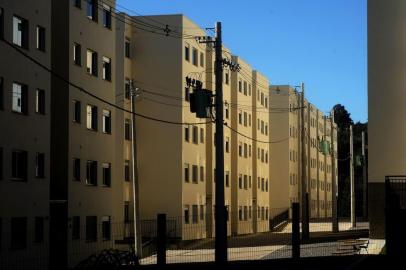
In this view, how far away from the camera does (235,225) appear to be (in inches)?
2889

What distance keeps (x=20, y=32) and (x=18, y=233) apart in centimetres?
949

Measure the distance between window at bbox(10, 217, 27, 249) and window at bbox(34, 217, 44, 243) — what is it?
1232mm

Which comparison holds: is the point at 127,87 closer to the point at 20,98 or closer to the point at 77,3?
the point at 77,3

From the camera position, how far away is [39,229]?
38438 mm

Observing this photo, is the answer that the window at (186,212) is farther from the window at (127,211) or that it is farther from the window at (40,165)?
the window at (40,165)

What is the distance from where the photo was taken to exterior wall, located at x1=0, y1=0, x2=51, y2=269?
3519cm

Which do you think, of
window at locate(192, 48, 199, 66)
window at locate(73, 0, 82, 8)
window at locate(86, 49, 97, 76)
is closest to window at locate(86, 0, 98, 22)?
window at locate(73, 0, 82, 8)

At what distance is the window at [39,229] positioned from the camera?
3806 cm

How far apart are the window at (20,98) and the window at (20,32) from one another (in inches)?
77.7

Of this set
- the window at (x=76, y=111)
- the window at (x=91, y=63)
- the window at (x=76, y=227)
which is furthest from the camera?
the window at (x=91, y=63)

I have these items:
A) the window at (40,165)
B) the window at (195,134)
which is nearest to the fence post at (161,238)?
the window at (40,165)

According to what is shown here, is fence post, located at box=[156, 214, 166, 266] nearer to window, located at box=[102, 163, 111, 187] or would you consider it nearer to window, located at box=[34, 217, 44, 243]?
window, located at box=[34, 217, 44, 243]

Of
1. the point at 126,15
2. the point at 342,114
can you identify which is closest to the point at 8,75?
the point at 126,15

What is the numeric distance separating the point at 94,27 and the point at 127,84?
12467 mm
